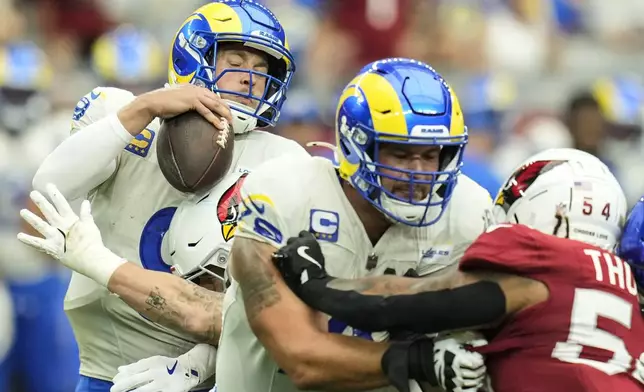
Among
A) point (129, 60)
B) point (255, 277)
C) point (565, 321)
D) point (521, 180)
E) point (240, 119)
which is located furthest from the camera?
point (129, 60)

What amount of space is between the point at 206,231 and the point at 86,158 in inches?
17.1

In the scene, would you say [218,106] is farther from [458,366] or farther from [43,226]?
[458,366]

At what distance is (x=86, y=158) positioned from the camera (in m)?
4.02

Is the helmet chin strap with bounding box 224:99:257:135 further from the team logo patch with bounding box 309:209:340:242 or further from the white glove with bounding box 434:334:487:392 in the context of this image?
the white glove with bounding box 434:334:487:392

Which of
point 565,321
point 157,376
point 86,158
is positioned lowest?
point 157,376

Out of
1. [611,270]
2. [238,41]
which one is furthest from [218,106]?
[611,270]

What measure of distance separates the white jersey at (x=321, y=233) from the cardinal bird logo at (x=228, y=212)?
35 cm

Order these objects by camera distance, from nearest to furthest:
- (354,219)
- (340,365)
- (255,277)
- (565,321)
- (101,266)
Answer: (565,321), (340,365), (255,277), (354,219), (101,266)

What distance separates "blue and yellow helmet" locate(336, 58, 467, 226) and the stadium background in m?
3.36

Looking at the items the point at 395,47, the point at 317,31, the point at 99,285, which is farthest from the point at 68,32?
the point at 99,285

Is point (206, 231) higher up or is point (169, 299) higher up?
point (206, 231)

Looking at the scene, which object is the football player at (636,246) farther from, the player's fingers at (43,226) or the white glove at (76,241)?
the player's fingers at (43,226)

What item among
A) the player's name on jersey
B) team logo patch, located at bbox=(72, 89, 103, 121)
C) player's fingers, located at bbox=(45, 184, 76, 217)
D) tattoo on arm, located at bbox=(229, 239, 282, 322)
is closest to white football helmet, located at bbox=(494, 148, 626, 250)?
the player's name on jersey

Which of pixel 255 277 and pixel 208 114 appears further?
pixel 208 114
